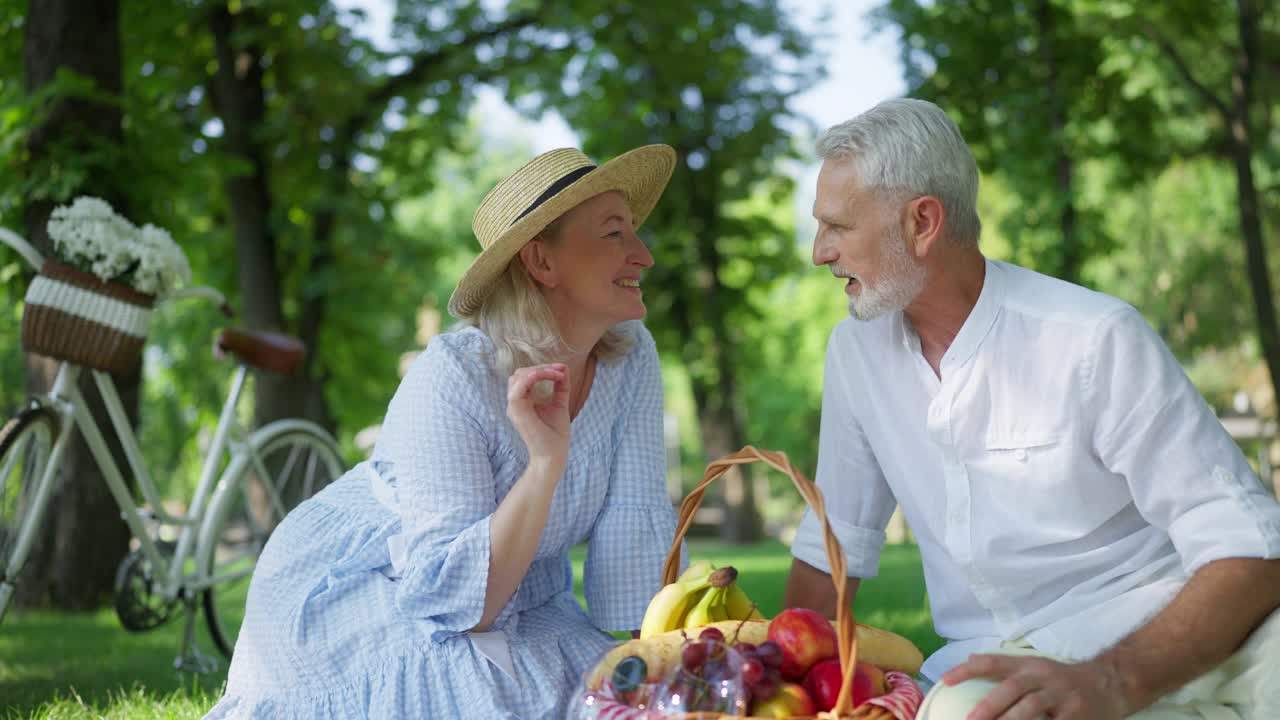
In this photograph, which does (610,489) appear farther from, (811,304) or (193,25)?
(811,304)

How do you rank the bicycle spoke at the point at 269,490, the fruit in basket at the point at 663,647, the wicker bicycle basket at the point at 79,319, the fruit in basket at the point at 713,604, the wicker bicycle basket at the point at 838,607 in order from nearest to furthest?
the wicker bicycle basket at the point at 838,607 → the fruit in basket at the point at 663,647 → the fruit in basket at the point at 713,604 → the wicker bicycle basket at the point at 79,319 → the bicycle spoke at the point at 269,490

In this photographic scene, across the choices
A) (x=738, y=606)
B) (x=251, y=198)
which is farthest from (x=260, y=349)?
(x=251, y=198)

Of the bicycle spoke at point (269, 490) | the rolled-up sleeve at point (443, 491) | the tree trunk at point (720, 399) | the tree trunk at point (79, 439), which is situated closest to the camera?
the rolled-up sleeve at point (443, 491)

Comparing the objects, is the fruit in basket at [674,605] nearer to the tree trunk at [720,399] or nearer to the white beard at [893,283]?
the white beard at [893,283]

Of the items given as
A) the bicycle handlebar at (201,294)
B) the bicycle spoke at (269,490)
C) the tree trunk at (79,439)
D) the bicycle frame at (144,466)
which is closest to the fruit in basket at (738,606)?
the bicycle frame at (144,466)

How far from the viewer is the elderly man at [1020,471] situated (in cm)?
234

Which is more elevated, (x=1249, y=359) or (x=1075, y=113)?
(x=1075, y=113)

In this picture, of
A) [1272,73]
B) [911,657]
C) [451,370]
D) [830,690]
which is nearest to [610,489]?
[451,370]

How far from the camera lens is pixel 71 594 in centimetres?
755

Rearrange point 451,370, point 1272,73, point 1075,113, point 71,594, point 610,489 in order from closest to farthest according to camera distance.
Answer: point 451,370, point 610,489, point 71,594, point 1075,113, point 1272,73

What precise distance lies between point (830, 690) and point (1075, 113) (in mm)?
11332

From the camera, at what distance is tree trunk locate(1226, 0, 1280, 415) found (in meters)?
11.5

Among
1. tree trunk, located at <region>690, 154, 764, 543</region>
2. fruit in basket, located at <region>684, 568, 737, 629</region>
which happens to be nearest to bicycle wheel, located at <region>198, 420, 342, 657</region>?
fruit in basket, located at <region>684, 568, 737, 629</region>

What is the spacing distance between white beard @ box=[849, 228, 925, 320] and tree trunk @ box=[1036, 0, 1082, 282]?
9.05 m
